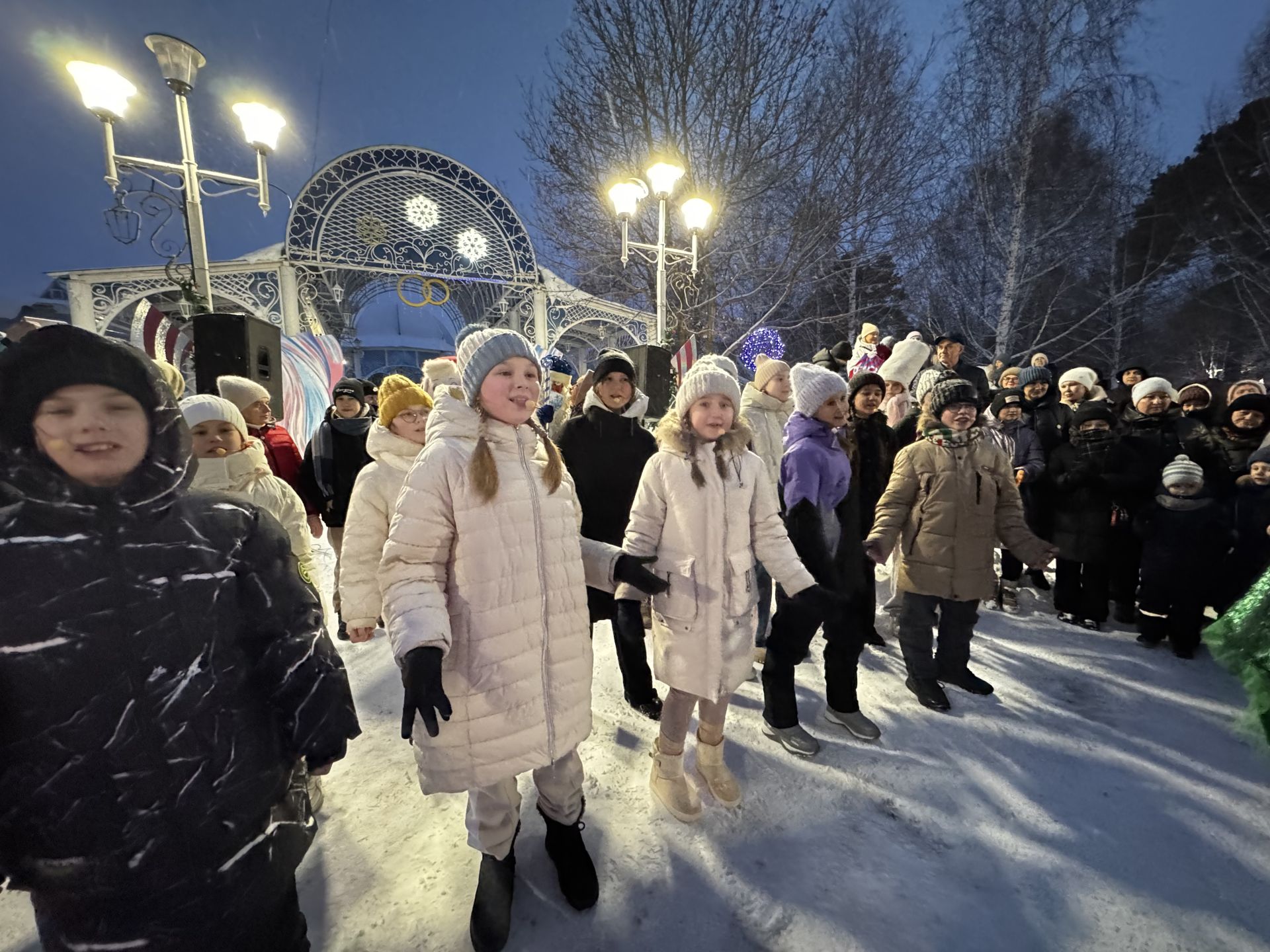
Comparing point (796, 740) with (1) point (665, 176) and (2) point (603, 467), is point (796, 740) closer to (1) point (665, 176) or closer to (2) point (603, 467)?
(2) point (603, 467)

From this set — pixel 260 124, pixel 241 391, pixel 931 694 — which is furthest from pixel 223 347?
pixel 931 694

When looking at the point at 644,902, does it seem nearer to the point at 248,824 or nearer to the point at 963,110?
the point at 248,824

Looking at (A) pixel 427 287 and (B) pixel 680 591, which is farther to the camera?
(A) pixel 427 287

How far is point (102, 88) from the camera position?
16.0ft

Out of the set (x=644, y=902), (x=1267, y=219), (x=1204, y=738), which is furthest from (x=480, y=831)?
(x=1267, y=219)

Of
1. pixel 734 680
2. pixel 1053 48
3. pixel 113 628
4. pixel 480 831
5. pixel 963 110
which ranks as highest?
pixel 1053 48

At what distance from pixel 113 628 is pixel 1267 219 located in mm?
19027

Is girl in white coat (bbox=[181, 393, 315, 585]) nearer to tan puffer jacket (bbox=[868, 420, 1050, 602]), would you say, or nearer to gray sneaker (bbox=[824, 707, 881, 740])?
gray sneaker (bbox=[824, 707, 881, 740])

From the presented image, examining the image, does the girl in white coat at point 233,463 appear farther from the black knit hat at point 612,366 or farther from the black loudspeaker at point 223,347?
the black loudspeaker at point 223,347

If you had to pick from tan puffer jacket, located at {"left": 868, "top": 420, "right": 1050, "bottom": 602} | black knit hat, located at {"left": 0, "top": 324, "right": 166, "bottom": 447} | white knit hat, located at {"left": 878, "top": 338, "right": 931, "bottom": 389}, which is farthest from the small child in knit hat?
black knit hat, located at {"left": 0, "top": 324, "right": 166, "bottom": 447}

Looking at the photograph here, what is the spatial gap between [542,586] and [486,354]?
797 mm

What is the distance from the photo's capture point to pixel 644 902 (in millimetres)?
1784

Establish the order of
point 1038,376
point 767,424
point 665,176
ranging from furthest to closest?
point 665,176 → point 1038,376 → point 767,424

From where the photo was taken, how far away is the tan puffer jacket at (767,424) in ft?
11.8
